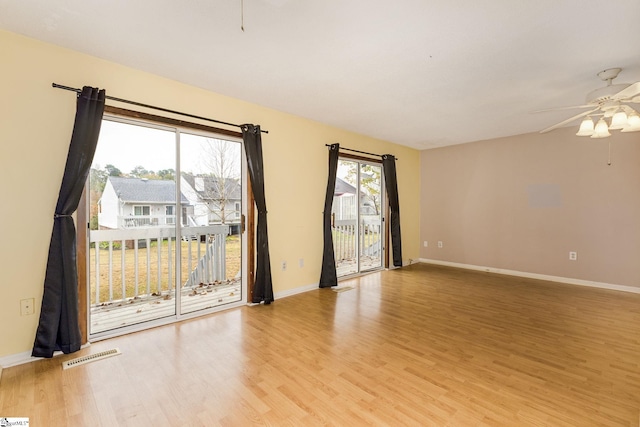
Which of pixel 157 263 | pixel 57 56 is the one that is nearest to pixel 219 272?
pixel 157 263

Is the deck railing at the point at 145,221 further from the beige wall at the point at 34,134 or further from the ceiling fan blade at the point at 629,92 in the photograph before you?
the ceiling fan blade at the point at 629,92

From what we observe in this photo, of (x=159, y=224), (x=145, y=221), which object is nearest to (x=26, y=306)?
(x=145, y=221)

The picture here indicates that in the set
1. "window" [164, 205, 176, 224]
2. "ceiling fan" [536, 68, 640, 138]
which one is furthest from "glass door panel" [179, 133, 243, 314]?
"ceiling fan" [536, 68, 640, 138]

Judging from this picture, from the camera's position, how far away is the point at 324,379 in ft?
6.89

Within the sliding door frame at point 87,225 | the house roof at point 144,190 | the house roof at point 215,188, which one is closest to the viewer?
the sliding door frame at point 87,225

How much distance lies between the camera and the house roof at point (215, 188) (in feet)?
12.2

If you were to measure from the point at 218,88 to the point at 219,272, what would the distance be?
8.01ft

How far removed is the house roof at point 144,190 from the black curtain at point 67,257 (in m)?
0.52

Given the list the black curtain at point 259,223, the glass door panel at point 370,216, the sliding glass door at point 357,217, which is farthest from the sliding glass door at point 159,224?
the glass door panel at point 370,216

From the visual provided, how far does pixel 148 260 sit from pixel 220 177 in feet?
4.42

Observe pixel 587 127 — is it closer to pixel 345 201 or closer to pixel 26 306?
pixel 345 201

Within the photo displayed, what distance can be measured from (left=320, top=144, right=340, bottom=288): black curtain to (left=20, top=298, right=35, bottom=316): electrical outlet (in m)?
3.19

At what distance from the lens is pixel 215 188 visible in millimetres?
3877

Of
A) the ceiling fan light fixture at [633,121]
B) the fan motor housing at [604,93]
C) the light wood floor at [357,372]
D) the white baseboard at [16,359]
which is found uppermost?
the fan motor housing at [604,93]
